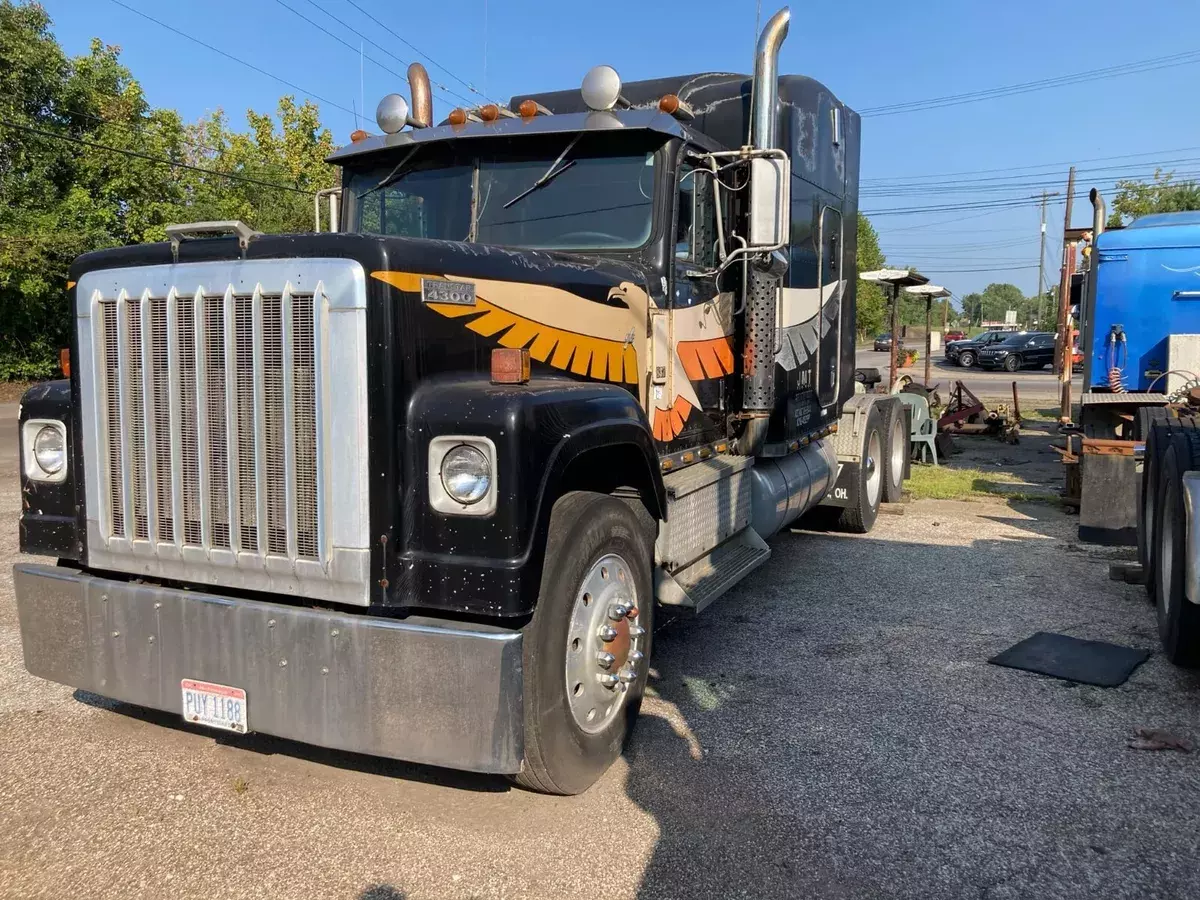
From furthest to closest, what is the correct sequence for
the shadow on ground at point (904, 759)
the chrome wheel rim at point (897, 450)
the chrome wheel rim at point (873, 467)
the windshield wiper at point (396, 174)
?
the chrome wheel rim at point (897, 450), the chrome wheel rim at point (873, 467), the windshield wiper at point (396, 174), the shadow on ground at point (904, 759)

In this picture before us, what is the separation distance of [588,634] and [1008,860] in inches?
64.6

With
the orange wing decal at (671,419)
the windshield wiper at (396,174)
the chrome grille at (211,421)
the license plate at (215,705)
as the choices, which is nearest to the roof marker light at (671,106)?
the windshield wiper at (396,174)

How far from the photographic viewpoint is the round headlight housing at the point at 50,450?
3.69 meters

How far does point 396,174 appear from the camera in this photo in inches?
200

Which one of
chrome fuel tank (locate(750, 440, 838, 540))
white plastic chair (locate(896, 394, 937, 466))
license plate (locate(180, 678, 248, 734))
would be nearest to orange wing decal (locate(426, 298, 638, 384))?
license plate (locate(180, 678, 248, 734))

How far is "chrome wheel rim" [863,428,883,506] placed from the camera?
854cm

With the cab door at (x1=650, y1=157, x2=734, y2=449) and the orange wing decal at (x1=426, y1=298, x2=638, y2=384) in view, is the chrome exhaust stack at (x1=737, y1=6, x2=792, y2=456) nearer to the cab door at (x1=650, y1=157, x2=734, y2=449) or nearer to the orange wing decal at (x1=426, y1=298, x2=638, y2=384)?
the cab door at (x1=650, y1=157, x2=734, y2=449)

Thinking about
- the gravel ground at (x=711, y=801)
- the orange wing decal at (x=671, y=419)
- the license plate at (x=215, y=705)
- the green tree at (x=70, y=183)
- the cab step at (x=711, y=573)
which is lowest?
the gravel ground at (x=711, y=801)

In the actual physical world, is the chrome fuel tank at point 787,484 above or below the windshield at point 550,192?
below

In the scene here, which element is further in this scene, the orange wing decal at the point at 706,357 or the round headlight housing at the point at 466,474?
the orange wing decal at the point at 706,357

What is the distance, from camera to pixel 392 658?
2986 mm

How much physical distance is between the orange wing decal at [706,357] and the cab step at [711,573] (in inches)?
40.0

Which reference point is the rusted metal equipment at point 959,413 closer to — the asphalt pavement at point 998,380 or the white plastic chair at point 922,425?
the white plastic chair at point 922,425

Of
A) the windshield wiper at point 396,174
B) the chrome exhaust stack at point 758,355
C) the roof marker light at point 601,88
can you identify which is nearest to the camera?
the roof marker light at point 601,88
